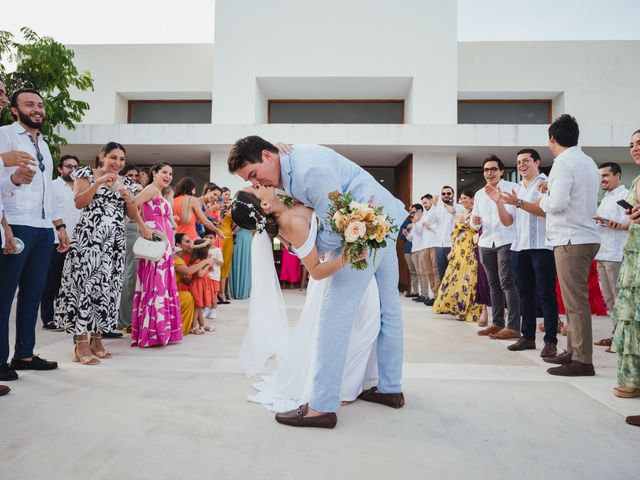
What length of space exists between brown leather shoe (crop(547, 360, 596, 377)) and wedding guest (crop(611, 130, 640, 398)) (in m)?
0.50

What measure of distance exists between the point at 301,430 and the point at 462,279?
4.85m

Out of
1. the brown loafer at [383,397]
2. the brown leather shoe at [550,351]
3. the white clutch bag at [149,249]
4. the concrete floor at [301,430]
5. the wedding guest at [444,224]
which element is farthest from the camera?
the wedding guest at [444,224]

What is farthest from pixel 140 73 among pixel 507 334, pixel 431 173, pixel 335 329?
pixel 335 329

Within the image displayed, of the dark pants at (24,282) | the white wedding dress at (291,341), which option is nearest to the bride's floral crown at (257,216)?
the white wedding dress at (291,341)

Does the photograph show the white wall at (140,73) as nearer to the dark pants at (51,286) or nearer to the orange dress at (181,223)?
the orange dress at (181,223)

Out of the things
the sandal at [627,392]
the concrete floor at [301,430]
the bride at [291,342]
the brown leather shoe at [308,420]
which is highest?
the bride at [291,342]

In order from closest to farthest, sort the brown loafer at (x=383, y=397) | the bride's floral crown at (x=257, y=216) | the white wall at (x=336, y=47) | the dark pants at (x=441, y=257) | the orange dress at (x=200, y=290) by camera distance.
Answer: the bride's floral crown at (x=257, y=216), the brown loafer at (x=383, y=397), the orange dress at (x=200, y=290), the dark pants at (x=441, y=257), the white wall at (x=336, y=47)

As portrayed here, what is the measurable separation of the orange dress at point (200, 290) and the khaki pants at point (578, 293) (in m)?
3.70

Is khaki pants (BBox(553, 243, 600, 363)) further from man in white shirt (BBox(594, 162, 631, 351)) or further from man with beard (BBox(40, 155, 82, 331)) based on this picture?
man with beard (BBox(40, 155, 82, 331))

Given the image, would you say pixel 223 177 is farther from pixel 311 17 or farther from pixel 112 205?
pixel 112 205

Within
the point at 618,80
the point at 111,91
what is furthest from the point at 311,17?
the point at 618,80

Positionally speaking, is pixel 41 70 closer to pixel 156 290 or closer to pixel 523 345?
pixel 156 290

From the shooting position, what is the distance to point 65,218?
610 centimetres

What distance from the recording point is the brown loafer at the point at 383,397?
2953 mm
